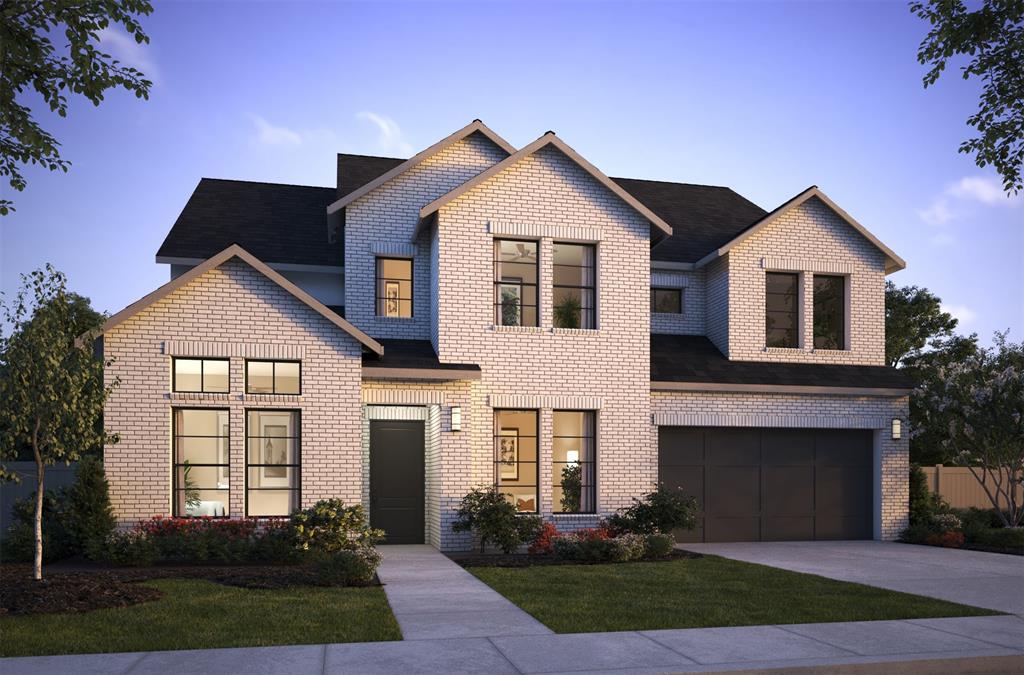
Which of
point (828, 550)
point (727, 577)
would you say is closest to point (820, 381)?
point (828, 550)

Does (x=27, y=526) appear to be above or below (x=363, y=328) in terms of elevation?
below

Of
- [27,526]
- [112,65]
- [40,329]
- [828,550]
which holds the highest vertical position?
[112,65]

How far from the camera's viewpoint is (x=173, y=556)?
13688mm

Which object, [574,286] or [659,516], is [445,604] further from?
[574,286]

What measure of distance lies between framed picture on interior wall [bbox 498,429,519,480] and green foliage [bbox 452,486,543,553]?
3.97ft

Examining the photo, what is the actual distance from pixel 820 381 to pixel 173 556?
13.0 metres

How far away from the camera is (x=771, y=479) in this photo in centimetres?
1883

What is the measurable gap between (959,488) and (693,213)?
38.3 feet

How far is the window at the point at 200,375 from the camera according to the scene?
582 inches

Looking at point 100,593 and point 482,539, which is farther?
point 482,539

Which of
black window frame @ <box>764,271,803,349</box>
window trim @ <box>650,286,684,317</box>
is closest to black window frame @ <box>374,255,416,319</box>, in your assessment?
window trim @ <box>650,286,684,317</box>

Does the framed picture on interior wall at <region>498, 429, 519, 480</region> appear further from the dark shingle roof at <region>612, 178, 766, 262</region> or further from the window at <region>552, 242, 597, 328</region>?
the dark shingle roof at <region>612, 178, 766, 262</region>

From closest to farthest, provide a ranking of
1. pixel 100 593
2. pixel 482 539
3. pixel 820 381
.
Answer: pixel 100 593, pixel 482 539, pixel 820 381

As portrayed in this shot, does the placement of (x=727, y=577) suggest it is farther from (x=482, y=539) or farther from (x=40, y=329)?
(x=40, y=329)
